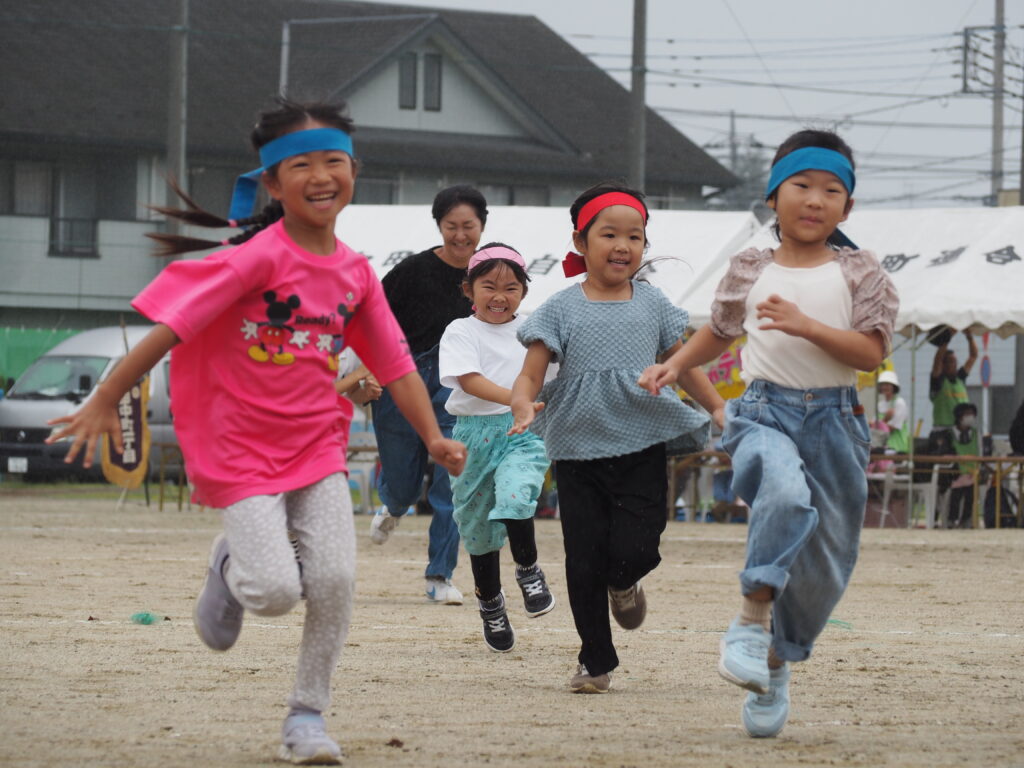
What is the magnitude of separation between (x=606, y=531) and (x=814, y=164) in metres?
1.62

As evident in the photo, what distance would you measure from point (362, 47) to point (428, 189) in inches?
142

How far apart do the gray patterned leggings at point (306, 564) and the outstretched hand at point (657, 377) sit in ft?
3.50

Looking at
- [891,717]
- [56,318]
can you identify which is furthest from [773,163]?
[56,318]

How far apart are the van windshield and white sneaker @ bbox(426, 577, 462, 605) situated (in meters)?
15.2

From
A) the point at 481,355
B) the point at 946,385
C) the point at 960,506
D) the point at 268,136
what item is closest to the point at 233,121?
the point at 946,385

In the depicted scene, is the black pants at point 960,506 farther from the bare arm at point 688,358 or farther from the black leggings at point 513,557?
the bare arm at point 688,358

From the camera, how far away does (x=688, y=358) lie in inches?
217

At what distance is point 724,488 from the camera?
20438mm

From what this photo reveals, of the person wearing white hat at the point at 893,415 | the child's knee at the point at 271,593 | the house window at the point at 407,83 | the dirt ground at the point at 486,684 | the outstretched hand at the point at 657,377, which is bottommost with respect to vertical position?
the dirt ground at the point at 486,684

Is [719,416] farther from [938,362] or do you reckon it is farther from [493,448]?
[938,362]

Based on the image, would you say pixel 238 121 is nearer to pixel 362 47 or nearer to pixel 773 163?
pixel 362 47

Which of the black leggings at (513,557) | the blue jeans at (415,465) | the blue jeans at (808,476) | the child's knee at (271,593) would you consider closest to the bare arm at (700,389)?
the blue jeans at (808,476)

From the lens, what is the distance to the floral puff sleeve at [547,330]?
6.16 metres

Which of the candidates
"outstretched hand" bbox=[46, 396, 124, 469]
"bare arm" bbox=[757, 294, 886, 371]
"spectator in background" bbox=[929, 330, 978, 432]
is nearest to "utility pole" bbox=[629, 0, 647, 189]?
"spectator in background" bbox=[929, 330, 978, 432]
